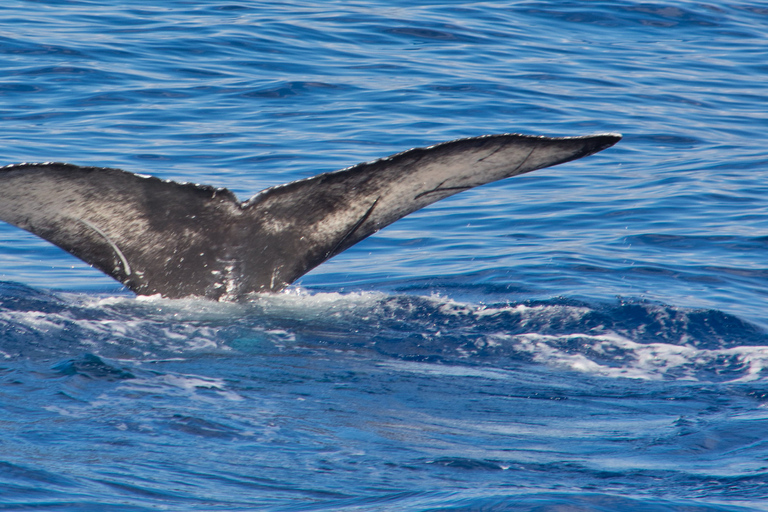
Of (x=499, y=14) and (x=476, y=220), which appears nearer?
(x=476, y=220)

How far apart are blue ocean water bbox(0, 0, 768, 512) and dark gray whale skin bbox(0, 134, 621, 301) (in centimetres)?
28

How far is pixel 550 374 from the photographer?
5.46 m

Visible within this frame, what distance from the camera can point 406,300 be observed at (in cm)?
677

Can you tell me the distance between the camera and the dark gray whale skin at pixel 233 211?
16.2 ft

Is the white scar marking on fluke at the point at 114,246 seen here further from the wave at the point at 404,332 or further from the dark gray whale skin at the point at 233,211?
the wave at the point at 404,332

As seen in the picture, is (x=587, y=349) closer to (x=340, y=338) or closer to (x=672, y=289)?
(x=340, y=338)

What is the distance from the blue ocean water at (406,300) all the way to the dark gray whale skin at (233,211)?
0.92ft

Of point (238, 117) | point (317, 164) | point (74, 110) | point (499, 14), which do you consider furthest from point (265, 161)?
point (499, 14)

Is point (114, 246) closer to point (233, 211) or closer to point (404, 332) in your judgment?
point (233, 211)

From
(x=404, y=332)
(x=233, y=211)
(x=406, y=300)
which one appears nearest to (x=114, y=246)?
(x=233, y=211)

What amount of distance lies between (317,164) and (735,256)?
15.0 feet

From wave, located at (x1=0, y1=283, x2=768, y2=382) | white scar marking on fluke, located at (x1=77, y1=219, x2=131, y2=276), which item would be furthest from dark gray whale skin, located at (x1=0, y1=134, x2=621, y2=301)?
wave, located at (x1=0, y1=283, x2=768, y2=382)

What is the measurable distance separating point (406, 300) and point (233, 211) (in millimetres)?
1717

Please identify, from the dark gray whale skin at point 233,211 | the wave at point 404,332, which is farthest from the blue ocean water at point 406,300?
the dark gray whale skin at point 233,211
